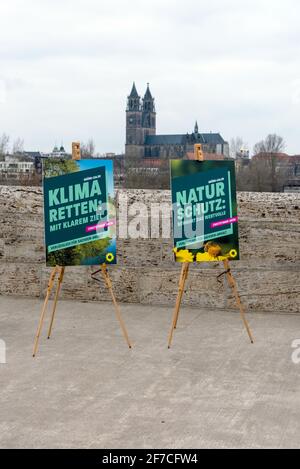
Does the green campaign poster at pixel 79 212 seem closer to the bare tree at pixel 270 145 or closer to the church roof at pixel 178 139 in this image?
the bare tree at pixel 270 145

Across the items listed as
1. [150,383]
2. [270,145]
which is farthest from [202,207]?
[270,145]

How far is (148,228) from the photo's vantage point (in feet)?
24.1

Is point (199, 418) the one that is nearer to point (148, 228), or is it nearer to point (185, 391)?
point (185, 391)

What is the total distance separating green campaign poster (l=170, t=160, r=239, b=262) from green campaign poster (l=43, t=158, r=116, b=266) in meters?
0.59

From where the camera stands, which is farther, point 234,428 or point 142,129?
point 142,129

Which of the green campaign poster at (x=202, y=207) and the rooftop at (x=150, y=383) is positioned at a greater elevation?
the green campaign poster at (x=202, y=207)

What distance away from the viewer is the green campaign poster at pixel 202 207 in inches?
233

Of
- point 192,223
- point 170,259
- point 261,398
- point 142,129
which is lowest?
point 261,398

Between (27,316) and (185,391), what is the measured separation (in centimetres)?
278

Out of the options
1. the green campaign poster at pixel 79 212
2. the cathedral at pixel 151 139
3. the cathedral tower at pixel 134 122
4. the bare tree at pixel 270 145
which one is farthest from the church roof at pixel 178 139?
the green campaign poster at pixel 79 212

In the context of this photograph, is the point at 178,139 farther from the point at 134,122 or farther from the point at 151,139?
the point at 134,122

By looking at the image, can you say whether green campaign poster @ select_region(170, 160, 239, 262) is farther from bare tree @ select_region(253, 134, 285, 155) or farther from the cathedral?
the cathedral

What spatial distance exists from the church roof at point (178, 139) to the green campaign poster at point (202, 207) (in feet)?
534
